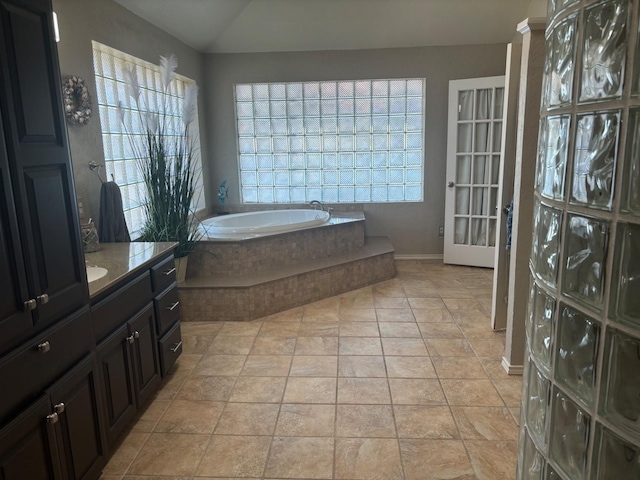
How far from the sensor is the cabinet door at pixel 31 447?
131 centimetres

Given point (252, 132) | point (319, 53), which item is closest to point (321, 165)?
point (252, 132)

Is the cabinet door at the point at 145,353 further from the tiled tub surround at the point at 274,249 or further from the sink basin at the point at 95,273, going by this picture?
the tiled tub surround at the point at 274,249

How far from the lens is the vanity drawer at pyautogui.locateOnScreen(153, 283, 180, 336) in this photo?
251cm

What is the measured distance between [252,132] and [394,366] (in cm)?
336

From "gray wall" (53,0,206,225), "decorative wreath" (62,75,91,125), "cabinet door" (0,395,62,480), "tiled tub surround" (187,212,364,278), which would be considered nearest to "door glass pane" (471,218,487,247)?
"tiled tub surround" (187,212,364,278)

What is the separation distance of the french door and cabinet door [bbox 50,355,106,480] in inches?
160

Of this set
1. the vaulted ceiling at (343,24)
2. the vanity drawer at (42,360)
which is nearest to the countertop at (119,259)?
the vanity drawer at (42,360)

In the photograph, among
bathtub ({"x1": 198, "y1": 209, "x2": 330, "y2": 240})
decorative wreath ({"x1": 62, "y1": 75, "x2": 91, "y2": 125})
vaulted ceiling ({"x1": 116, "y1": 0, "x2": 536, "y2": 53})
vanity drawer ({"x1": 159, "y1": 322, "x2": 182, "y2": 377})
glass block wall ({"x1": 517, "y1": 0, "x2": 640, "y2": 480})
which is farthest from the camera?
vaulted ceiling ({"x1": 116, "y1": 0, "x2": 536, "y2": 53})

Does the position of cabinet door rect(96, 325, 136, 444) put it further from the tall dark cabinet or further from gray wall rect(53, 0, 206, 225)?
gray wall rect(53, 0, 206, 225)

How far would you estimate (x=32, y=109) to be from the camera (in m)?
1.44

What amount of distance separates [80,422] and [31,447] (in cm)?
28

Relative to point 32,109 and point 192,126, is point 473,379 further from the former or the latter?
point 192,126

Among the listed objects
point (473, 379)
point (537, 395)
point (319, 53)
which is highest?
point (319, 53)

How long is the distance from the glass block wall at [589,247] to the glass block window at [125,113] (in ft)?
8.55
